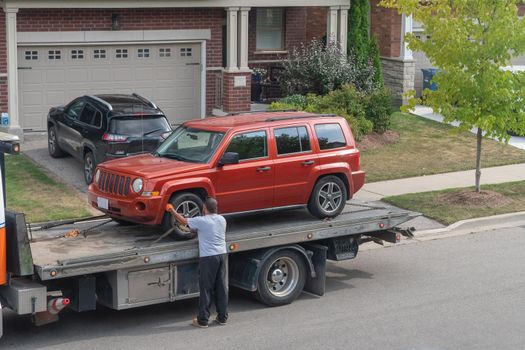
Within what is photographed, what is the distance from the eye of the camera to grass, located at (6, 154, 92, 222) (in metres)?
17.1

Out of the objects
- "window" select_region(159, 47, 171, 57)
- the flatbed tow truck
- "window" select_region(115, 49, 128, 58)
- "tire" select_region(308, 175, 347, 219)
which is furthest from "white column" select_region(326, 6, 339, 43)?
"tire" select_region(308, 175, 347, 219)

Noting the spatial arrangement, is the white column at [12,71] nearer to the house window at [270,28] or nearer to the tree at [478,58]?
the house window at [270,28]

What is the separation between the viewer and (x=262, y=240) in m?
12.3

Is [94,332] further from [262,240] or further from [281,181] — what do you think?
[281,181]

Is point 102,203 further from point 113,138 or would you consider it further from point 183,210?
point 113,138

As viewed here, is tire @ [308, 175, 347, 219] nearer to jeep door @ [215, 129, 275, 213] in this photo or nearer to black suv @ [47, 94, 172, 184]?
jeep door @ [215, 129, 275, 213]

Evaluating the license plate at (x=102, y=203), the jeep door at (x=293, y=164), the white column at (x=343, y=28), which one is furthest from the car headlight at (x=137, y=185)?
the white column at (x=343, y=28)

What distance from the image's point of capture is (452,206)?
18438 mm

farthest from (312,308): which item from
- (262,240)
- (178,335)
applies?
(178,335)

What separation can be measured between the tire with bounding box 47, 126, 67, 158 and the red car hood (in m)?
8.32

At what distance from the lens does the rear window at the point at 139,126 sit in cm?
1886

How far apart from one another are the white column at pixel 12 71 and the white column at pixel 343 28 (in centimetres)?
831

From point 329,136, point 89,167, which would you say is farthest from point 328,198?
point 89,167

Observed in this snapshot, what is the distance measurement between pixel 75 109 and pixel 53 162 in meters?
1.32
